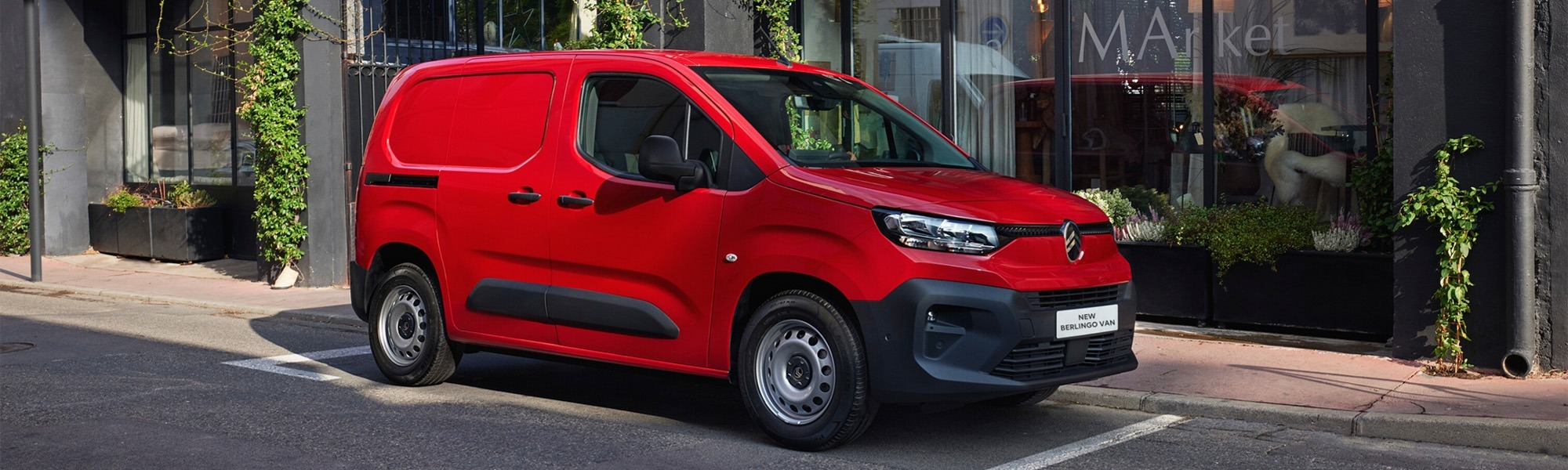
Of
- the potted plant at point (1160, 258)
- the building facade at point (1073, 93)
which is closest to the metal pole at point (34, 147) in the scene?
the building facade at point (1073, 93)

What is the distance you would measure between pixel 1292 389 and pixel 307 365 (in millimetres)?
6192

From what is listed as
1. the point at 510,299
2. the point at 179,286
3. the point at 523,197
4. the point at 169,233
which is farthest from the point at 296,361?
the point at 169,233

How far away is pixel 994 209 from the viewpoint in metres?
6.43

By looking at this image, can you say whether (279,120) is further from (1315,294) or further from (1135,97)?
(1315,294)

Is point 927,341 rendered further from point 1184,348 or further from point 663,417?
point 1184,348

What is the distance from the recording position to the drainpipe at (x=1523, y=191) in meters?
8.34

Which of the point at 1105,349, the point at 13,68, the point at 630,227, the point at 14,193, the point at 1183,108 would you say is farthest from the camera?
the point at 13,68

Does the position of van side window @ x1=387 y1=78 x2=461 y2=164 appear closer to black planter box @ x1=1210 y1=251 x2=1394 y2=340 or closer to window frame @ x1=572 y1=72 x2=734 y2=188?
window frame @ x1=572 y1=72 x2=734 y2=188

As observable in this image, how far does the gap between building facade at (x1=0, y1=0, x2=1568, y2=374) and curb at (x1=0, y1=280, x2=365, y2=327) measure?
1481mm

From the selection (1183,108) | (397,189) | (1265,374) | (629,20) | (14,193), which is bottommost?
(1265,374)

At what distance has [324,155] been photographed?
15023 mm

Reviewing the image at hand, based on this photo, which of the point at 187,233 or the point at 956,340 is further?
the point at 187,233

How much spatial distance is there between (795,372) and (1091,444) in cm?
149

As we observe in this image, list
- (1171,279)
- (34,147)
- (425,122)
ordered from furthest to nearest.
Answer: (34,147)
(1171,279)
(425,122)
